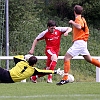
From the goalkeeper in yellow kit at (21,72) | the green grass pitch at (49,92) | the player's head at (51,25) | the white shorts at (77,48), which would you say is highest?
the player's head at (51,25)

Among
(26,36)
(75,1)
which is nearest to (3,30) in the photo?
(26,36)

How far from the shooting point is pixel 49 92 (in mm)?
14594

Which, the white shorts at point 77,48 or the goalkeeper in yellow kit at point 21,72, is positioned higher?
the white shorts at point 77,48

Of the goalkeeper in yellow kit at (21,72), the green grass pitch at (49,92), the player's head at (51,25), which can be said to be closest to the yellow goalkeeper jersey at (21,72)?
the goalkeeper in yellow kit at (21,72)

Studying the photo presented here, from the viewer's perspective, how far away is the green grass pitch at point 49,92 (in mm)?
13477

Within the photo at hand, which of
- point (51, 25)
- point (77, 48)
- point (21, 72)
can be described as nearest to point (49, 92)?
point (21, 72)

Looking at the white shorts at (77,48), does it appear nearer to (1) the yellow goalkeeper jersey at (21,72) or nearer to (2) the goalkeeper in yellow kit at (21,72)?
(2) the goalkeeper in yellow kit at (21,72)

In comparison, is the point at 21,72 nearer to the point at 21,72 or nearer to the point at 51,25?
the point at 21,72

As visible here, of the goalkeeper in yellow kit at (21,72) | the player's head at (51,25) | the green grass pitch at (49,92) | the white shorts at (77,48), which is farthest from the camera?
the player's head at (51,25)

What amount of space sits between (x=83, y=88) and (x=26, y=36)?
11596 mm

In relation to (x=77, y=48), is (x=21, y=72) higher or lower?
lower

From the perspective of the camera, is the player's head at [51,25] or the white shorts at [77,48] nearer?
the white shorts at [77,48]

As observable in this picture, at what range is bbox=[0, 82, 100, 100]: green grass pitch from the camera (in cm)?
1348

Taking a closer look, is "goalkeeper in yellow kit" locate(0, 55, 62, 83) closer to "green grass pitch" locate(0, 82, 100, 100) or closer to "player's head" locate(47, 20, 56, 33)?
"green grass pitch" locate(0, 82, 100, 100)
